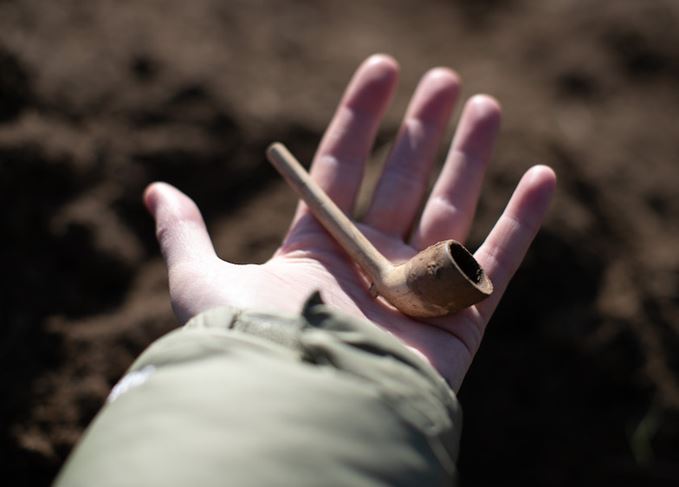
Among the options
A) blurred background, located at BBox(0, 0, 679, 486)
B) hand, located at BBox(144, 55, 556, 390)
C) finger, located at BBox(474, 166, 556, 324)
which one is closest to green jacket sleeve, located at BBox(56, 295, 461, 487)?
hand, located at BBox(144, 55, 556, 390)

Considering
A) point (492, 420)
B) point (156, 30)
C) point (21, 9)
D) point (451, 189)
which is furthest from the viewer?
point (156, 30)

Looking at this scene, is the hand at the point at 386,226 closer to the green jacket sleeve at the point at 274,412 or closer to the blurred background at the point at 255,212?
the green jacket sleeve at the point at 274,412

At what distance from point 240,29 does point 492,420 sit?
2184 millimetres

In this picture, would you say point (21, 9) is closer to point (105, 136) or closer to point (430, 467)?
point (105, 136)

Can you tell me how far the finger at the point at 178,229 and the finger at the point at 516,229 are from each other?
0.84 metres

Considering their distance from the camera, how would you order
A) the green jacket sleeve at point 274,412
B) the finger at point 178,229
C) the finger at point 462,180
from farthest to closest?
the finger at point 462,180 → the finger at point 178,229 → the green jacket sleeve at point 274,412

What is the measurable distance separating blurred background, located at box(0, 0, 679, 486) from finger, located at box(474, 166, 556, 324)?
593 millimetres

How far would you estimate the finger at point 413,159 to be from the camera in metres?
2.33

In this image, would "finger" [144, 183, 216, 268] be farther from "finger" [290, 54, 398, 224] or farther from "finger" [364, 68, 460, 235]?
"finger" [364, 68, 460, 235]

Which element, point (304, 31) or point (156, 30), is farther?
point (304, 31)

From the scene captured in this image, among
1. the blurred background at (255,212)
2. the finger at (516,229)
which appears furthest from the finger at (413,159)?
the blurred background at (255,212)

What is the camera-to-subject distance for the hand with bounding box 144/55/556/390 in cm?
183

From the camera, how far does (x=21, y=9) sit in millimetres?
2857

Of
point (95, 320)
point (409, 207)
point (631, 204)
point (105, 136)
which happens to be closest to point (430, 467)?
point (409, 207)
